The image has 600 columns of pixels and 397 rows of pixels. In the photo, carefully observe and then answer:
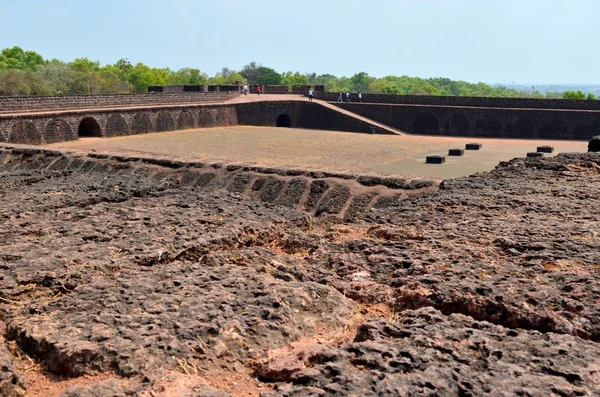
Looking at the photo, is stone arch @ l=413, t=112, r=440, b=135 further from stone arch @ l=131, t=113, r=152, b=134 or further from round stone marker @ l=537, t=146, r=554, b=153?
stone arch @ l=131, t=113, r=152, b=134

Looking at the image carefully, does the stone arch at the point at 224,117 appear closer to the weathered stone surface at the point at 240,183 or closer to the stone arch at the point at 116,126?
the stone arch at the point at 116,126

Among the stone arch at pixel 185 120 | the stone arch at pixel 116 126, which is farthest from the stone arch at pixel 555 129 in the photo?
the stone arch at pixel 116 126

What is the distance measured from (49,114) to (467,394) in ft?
59.6

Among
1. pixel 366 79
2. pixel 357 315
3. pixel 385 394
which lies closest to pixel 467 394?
pixel 385 394

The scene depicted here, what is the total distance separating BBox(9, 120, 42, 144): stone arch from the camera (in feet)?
56.4

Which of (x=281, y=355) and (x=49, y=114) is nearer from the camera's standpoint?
(x=281, y=355)

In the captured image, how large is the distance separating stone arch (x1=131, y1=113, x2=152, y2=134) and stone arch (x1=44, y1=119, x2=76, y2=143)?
9.05ft

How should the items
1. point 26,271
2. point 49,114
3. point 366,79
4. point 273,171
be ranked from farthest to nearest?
point 366,79 < point 49,114 < point 273,171 < point 26,271

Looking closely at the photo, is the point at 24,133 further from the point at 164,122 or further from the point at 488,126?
the point at 488,126

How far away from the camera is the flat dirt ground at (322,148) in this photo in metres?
14.2

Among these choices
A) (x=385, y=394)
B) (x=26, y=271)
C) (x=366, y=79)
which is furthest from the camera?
(x=366, y=79)

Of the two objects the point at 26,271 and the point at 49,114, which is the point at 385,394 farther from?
the point at 49,114

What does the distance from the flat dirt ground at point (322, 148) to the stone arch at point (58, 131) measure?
0.31 m

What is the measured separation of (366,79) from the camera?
417ft
